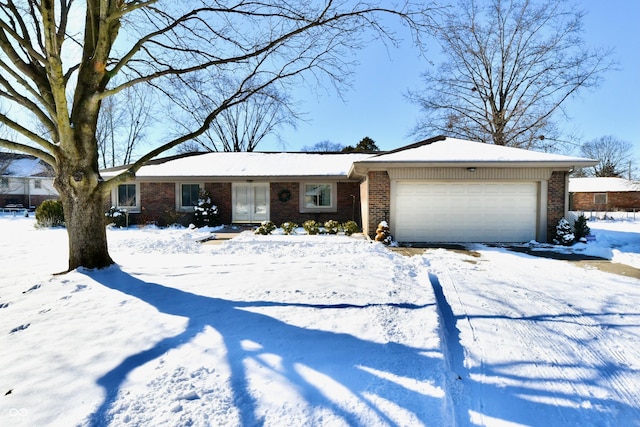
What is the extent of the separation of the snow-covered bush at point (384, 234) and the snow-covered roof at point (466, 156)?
198 centimetres

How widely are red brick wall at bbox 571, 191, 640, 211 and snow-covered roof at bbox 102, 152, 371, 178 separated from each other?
2875cm

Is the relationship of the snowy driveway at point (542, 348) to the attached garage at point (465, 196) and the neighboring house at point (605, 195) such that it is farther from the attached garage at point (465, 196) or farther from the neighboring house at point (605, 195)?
the neighboring house at point (605, 195)

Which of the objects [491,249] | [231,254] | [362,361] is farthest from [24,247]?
[491,249]

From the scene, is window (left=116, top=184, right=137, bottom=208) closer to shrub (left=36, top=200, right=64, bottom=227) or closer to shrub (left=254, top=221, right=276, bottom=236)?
shrub (left=36, top=200, right=64, bottom=227)

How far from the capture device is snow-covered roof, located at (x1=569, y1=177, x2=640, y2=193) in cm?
3111

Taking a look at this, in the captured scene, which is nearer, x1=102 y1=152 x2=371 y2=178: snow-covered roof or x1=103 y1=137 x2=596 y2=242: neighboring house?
x1=103 y1=137 x2=596 y2=242: neighboring house

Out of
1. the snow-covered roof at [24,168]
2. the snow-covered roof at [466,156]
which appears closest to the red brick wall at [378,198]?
the snow-covered roof at [466,156]

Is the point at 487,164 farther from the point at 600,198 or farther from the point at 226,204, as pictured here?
the point at 600,198

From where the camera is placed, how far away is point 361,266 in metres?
6.11

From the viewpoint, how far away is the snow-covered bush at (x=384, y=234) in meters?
9.65

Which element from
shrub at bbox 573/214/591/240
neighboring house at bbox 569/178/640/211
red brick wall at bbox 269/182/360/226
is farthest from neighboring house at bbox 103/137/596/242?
neighboring house at bbox 569/178/640/211

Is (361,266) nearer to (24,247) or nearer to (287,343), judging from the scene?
(287,343)

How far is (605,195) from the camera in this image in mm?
32156

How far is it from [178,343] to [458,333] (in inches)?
109
